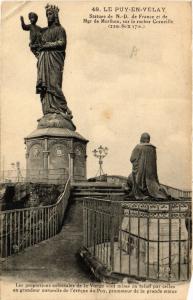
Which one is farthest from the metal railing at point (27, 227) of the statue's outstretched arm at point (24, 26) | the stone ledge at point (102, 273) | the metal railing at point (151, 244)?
the statue's outstretched arm at point (24, 26)

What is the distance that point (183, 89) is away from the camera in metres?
8.69

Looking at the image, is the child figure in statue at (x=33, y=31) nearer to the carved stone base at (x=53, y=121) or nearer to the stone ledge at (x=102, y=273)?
the carved stone base at (x=53, y=121)

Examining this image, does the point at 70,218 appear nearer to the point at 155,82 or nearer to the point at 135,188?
the point at 135,188

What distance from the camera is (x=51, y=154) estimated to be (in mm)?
14562

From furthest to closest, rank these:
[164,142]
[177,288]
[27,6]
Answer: [164,142] → [27,6] → [177,288]

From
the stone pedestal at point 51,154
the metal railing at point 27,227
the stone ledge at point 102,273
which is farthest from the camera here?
the stone pedestal at point 51,154

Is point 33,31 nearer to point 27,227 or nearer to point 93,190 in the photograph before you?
point 27,227

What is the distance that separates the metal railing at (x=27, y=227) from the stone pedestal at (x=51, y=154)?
407 cm

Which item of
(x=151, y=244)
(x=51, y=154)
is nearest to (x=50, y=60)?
(x=51, y=154)

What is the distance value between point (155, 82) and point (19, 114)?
404cm

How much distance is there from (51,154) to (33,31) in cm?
548

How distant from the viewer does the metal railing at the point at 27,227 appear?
7.89 meters

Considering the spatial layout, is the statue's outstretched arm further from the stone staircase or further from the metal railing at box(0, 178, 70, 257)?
the stone staircase

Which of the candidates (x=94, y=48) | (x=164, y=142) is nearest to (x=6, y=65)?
(x=94, y=48)
